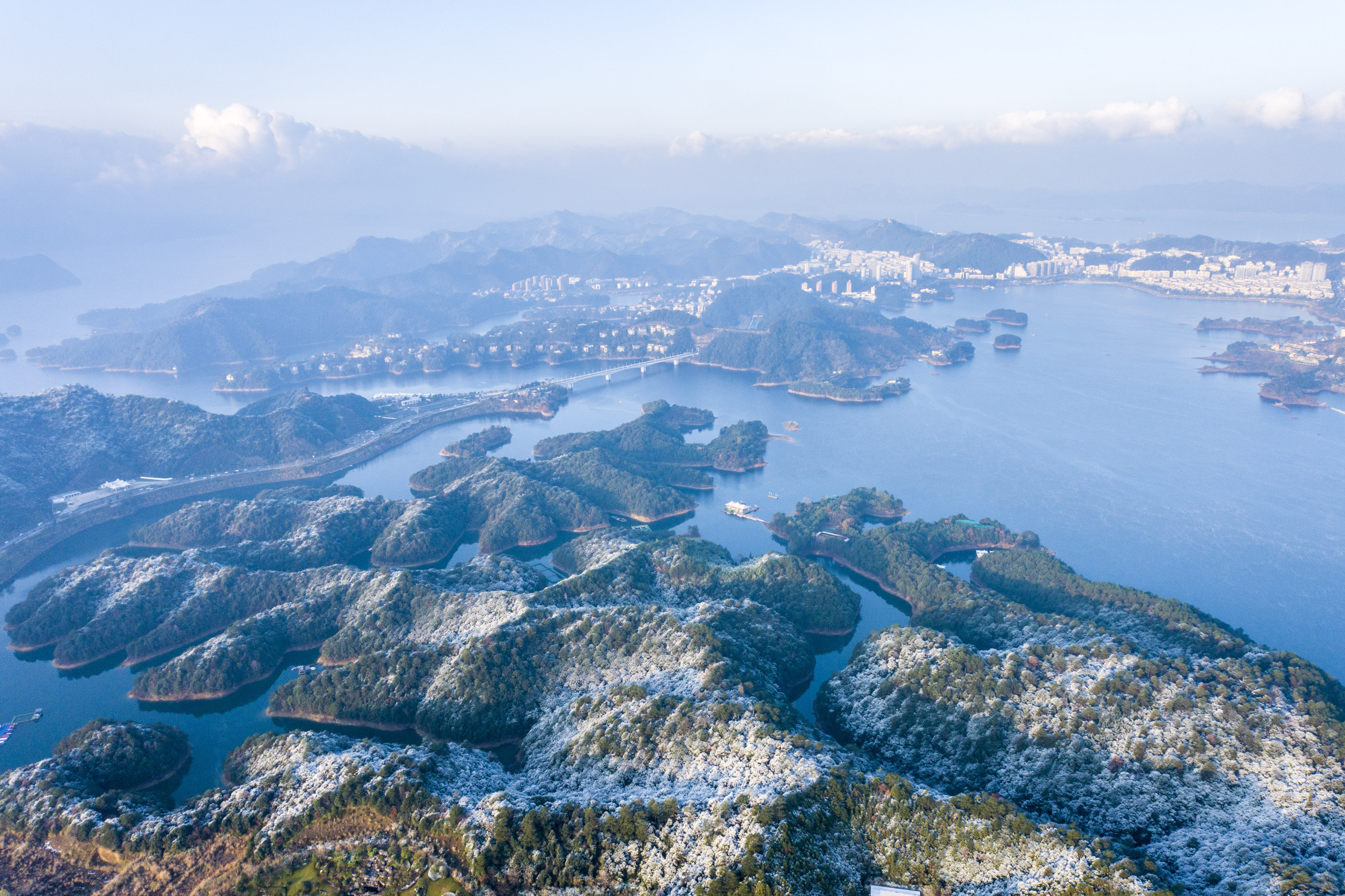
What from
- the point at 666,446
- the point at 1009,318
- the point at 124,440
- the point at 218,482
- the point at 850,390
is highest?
the point at 1009,318

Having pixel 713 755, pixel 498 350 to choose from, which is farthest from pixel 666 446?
pixel 498 350

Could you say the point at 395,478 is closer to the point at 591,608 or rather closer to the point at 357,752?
the point at 591,608

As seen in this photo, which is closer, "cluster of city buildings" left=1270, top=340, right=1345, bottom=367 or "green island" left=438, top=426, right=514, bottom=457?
"green island" left=438, top=426, right=514, bottom=457

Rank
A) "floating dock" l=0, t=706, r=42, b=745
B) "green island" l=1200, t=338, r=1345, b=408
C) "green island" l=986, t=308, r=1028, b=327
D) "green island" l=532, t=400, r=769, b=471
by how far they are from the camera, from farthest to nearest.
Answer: "green island" l=986, t=308, r=1028, b=327 < "green island" l=1200, t=338, r=1345, b=408 < "green island" l=532, t=400, r=769, b=471 < "floating dock" l=0, t=706, r=42, b=745

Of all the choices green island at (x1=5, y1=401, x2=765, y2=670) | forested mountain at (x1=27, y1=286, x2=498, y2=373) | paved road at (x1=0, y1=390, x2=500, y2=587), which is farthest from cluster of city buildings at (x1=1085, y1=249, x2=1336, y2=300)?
forested mountain at (x1=27, y1=286, x2=498, y2=373)

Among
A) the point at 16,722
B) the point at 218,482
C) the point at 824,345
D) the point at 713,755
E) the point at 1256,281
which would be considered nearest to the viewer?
the point at 713,755

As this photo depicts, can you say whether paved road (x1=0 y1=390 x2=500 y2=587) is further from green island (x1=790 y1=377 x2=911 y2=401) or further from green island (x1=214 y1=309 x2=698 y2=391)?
green island (x1=790 y1=377 x2=911 y2=401)

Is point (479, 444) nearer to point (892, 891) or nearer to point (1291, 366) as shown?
point (892, 891)

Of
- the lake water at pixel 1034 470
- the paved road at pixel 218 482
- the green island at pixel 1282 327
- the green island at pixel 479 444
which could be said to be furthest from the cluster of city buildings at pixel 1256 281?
the paved road at pixel 218 482
